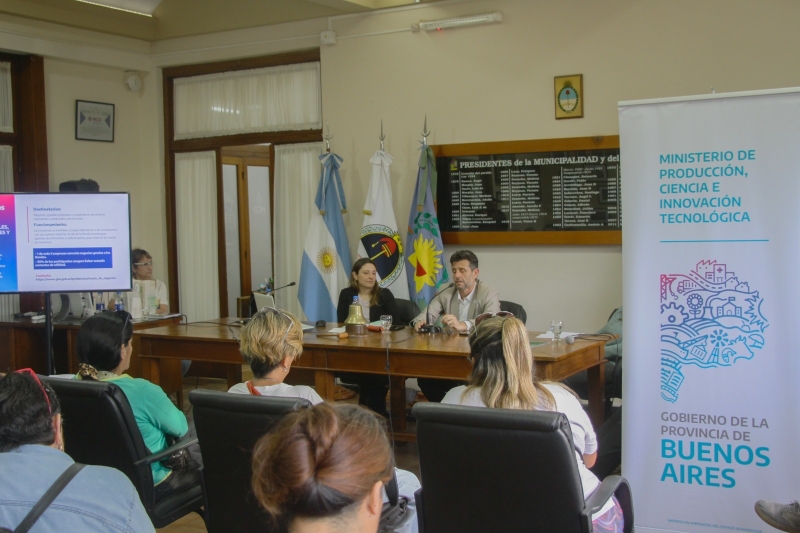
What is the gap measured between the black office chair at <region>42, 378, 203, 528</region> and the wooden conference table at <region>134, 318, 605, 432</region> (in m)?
1.48

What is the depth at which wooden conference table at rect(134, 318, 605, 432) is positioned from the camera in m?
3.82

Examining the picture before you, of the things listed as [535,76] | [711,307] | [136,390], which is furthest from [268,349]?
[535,76]

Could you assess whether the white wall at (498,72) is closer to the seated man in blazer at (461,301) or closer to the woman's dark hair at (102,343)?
the seated man in blazer at (461,301)

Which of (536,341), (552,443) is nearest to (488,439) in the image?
(552,443)

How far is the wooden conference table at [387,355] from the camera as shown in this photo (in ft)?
12.5

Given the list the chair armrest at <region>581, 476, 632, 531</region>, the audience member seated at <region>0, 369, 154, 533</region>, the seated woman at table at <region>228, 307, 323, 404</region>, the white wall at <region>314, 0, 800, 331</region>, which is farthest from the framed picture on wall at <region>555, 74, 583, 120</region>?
the audience member seated at <region>0, 369, 154, 533</region>

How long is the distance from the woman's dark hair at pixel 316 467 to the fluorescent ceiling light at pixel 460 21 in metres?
4.90

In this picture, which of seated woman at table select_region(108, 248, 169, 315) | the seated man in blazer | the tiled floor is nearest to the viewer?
the tiled floor

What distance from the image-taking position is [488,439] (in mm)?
1966

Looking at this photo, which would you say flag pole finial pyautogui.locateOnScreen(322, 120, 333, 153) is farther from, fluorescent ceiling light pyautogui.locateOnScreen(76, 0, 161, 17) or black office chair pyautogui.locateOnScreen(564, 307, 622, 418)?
black office chair pyautogui.locateOnScreen(564, 307, 622, 418)

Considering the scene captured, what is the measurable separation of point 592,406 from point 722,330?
1367mm

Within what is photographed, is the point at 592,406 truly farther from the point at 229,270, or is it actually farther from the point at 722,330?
the point at 229,270

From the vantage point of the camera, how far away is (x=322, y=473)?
1164mm

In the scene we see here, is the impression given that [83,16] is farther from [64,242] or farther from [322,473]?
[322,473]
